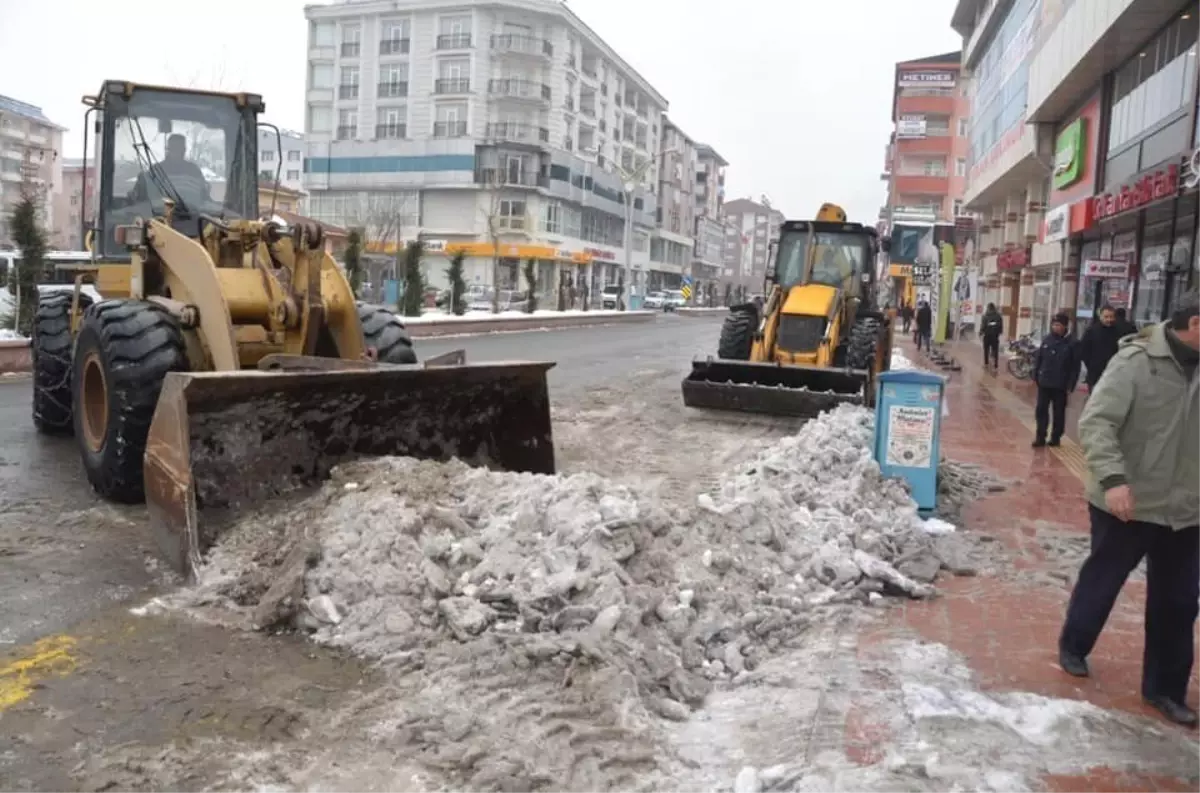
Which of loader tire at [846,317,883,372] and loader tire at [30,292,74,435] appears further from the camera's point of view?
loader tire at [846,317,883,372]

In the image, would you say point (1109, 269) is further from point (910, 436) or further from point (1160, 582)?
point (1160, 582)

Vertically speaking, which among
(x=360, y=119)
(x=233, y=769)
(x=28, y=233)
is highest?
(x=360, y=119)

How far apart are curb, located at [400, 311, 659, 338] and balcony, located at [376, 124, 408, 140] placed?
26.8 meters

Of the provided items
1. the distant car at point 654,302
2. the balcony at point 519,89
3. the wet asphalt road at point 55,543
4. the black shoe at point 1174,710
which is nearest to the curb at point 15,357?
the wet asphalt road at point 55,543

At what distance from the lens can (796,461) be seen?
8102mm

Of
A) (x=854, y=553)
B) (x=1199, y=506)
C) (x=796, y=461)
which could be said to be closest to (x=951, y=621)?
(x=854, y=553)

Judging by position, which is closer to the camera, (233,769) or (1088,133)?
(233,769)

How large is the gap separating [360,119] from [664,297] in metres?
24.3

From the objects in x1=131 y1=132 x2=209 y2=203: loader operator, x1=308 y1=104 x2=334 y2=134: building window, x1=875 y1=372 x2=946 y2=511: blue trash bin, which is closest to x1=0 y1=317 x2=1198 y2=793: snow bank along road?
x1=875 y1=372 x2=946 y2=511: blue trash bin

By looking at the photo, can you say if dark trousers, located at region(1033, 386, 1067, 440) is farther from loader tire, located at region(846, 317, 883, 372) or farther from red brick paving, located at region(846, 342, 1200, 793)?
red brick paving, located at region(846, 342, 1200, 793)

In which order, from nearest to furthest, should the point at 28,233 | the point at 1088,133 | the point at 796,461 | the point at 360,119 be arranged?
the point at 796,461 → the point at 28,233 → the point at 1088,133 → the point at 360,119

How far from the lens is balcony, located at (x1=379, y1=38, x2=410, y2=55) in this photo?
226ft

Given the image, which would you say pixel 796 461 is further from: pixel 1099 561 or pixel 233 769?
pixel 233 769

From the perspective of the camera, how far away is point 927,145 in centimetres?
7225
